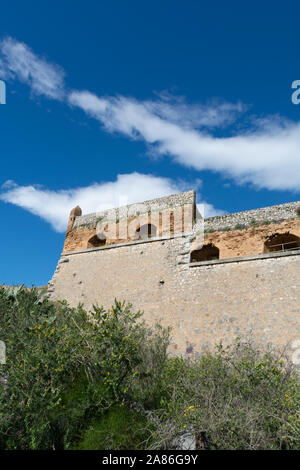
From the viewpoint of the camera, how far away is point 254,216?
12672mm

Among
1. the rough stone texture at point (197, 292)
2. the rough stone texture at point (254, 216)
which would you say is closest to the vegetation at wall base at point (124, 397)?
the rough stone texture at point (197, 292)

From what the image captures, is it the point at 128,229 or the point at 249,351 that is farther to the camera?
the point at 128,229

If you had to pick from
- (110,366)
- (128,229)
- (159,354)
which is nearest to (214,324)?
(159,354)

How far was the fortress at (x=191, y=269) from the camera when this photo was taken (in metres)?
8.89

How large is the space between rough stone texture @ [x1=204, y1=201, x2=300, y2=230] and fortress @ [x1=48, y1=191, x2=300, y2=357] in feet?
0.11

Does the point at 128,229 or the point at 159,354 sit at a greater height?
the point at 128,229

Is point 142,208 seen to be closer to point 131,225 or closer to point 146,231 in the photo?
point 131,225

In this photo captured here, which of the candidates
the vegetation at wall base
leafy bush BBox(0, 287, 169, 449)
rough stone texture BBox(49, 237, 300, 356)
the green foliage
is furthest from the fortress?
the green foliage

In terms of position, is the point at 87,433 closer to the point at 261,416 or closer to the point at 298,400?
the point at 261,416

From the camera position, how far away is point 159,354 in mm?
7809

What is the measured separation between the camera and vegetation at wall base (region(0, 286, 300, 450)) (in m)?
5.65

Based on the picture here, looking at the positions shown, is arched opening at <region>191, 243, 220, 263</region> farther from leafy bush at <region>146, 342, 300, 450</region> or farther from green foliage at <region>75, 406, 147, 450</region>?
green foliage at <region>75, 406, 147, 450</region>

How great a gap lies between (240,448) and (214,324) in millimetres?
3942
